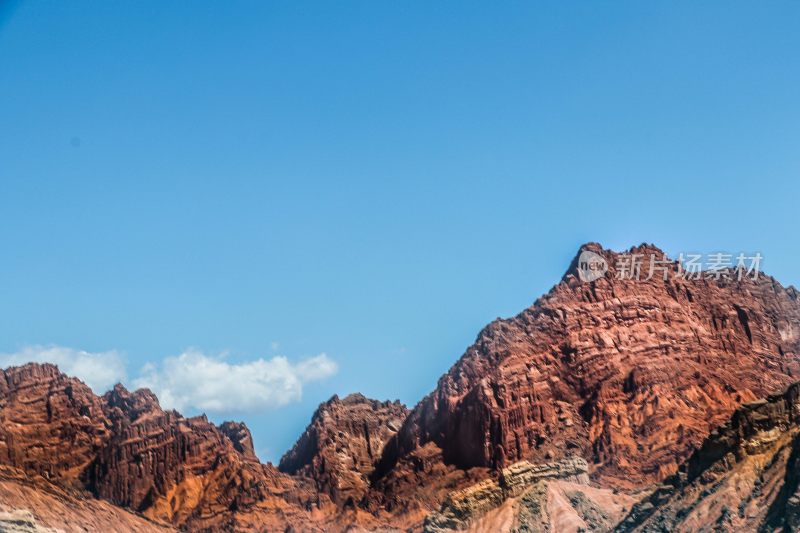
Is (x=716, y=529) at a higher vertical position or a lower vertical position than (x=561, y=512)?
lower

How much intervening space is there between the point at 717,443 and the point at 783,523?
26.2m

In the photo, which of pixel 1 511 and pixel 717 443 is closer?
pixel 717 443

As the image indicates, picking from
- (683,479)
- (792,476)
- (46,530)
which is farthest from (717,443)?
(46,530)

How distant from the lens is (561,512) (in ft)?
656

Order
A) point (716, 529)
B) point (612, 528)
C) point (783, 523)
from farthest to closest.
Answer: point (612, 528), point (716, 529), point (783, 523)

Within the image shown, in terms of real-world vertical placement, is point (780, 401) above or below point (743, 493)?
above

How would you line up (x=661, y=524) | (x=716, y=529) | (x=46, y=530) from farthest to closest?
(x=46, y=530), (x=661, y=524), (x=716, y=529)

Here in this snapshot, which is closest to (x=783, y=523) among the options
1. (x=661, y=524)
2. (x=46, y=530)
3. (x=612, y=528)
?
(x=661, y=524)

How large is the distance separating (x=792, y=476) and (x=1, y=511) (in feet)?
336

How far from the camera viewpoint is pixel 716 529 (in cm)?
15600

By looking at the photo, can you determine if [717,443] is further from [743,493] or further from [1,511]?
[1,511]

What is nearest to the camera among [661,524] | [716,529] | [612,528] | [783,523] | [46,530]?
[783,523]

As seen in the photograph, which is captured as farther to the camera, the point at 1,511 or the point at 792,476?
the point at 1,511

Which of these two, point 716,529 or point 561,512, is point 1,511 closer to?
point 561,512
